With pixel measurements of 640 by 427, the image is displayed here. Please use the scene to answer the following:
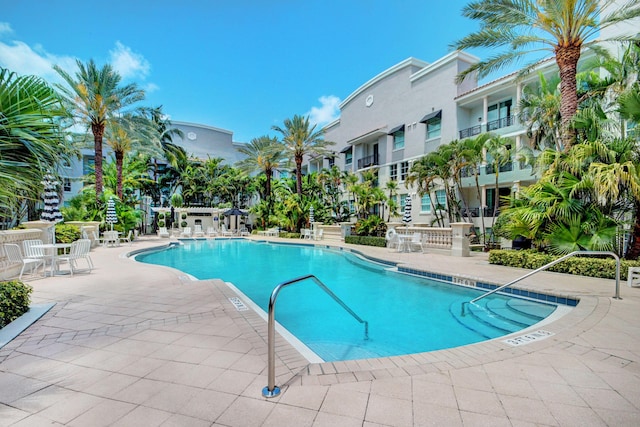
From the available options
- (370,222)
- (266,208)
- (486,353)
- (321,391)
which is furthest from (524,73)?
(266,208)

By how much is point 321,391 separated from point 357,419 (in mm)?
466

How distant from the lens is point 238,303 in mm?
5629

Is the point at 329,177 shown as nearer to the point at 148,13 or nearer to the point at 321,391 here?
the point at 148,13

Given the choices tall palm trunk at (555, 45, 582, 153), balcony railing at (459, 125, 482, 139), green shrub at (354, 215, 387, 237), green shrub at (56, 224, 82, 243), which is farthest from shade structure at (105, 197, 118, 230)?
balcony railing at (459, 125, 482, 139)

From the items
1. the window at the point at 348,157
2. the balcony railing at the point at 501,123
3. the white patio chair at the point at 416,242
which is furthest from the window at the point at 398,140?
the white patio chair at the point at 416,242

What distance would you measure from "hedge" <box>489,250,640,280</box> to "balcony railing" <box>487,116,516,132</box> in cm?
1166

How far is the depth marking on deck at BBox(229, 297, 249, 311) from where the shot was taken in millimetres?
5311

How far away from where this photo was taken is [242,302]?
573cm

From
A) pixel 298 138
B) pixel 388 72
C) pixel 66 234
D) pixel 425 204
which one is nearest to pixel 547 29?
pixel 425 204

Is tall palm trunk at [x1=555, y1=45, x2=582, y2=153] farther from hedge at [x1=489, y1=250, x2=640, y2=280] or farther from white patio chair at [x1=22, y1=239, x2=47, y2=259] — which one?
white patio chair at [x1=22, y1=239, x2=47, y2=259]

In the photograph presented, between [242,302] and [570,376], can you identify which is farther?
[242,302]

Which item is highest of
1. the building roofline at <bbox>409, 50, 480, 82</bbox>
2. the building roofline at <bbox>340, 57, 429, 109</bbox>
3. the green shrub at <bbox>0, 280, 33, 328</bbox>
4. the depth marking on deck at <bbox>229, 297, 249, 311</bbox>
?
the building roofline at <bbox>340, 57, 429, 109</bbox>

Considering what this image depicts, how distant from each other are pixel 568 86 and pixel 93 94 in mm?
21477

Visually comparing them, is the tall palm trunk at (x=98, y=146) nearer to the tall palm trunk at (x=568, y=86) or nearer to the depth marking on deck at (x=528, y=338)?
the depth marking on deck at (x=528, y=338)
